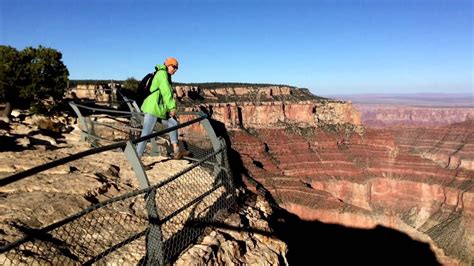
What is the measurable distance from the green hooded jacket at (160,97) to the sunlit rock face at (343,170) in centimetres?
5081

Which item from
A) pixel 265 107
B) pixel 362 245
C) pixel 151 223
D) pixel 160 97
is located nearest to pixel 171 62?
pixel 160 97

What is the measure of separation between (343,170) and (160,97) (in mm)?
83319

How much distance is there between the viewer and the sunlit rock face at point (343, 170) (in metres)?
61.4

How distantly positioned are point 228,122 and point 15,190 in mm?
81051

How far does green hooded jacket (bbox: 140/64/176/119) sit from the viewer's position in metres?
8.59

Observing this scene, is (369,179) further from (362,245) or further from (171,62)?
(171,62)

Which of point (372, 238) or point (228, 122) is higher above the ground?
point (228, 122)

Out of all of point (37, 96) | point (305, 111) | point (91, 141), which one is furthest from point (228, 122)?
point (91, 141)

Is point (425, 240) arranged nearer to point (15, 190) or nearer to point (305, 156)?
point (305, 156)

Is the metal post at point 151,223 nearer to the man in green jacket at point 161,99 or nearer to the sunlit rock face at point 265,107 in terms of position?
the man in green jacket at point 161,99

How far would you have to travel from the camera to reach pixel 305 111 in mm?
102688

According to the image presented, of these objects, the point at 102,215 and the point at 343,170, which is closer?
the point at 102,215

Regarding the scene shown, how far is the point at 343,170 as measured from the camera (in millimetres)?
87625

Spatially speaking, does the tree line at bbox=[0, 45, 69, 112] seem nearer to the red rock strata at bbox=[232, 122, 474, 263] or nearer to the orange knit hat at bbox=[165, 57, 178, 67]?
the orange knit hat at bbox=[165, 57, 178, 67]
